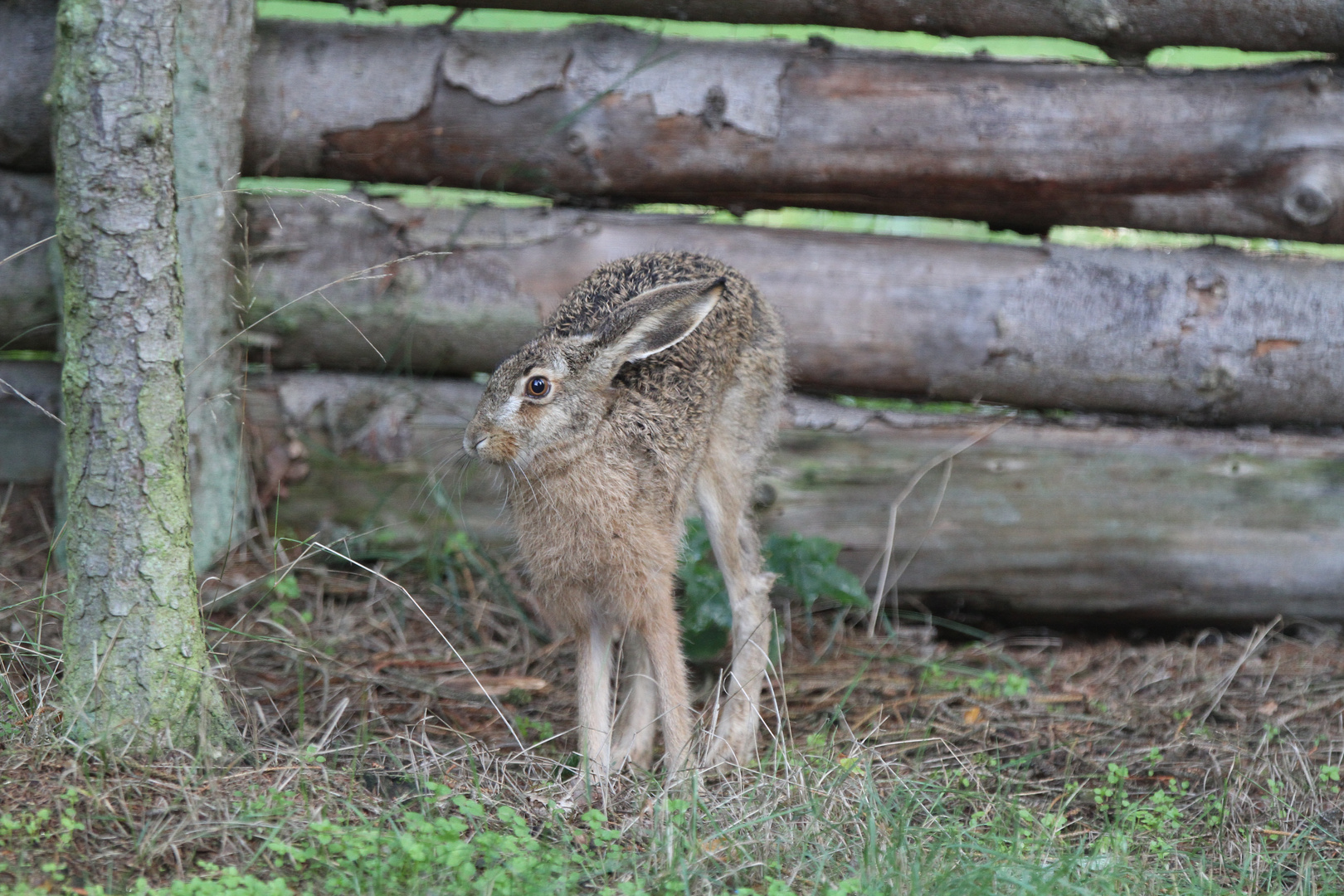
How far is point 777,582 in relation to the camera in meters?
4.71

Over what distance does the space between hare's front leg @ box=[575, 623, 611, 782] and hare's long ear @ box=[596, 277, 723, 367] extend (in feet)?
3.04

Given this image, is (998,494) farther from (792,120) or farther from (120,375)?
(120,375)

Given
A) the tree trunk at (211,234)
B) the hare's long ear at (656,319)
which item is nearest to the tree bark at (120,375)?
the tree trunk at (211,234)

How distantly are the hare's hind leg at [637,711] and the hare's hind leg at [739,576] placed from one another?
0.81 ft

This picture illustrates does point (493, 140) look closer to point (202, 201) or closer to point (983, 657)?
point (202, 201)

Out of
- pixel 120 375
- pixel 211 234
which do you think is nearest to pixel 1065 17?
pixel 211 234

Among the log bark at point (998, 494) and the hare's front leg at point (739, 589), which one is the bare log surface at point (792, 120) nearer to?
the log bark at point (998, 494)

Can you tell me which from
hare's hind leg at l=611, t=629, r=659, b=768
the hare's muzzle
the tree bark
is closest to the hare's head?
the hare's muzzle

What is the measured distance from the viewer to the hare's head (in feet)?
12.2

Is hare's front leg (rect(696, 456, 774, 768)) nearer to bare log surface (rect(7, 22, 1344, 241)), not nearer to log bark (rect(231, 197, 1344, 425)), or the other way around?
log bark (rect(231, 197, 1344, 425))

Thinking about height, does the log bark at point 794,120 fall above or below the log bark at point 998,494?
above

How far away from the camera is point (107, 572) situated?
322 cm

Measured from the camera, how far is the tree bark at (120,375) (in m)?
3.18

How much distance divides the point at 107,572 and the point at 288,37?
2.68 m
